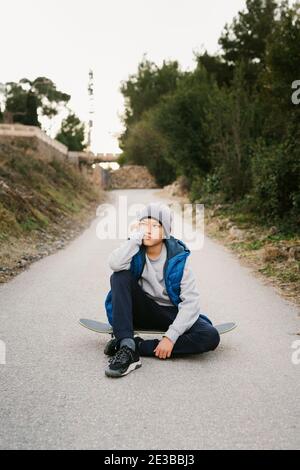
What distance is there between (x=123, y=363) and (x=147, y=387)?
0.99ft

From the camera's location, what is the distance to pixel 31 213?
11.8m

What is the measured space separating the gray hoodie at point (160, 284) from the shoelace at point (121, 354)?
341 millimetres

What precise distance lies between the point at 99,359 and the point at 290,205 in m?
7.86

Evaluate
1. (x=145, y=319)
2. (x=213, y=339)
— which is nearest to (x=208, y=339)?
(x=213, y=339)

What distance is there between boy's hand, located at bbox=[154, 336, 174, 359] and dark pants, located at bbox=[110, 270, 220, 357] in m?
0.10

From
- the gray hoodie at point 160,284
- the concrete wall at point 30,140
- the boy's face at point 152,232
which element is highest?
the concrete wall at point 30,140

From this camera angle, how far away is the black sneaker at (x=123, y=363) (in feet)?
11.5

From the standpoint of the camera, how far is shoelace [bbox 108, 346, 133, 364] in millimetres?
3590

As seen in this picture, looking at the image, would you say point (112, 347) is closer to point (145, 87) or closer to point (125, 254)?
point (125, 254)

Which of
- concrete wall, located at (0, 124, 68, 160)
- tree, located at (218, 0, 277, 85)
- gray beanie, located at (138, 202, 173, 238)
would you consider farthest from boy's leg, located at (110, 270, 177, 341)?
tree, located at (218, 0, 277, 85)

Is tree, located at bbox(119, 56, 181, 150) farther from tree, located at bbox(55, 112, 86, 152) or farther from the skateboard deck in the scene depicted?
the skateboard deck

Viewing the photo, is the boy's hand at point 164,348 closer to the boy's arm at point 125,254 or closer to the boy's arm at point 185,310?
the boy's arm at point 185,310

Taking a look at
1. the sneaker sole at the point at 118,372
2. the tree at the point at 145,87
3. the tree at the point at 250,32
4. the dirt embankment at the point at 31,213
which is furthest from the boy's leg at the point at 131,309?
the tree at the point at 145,87
